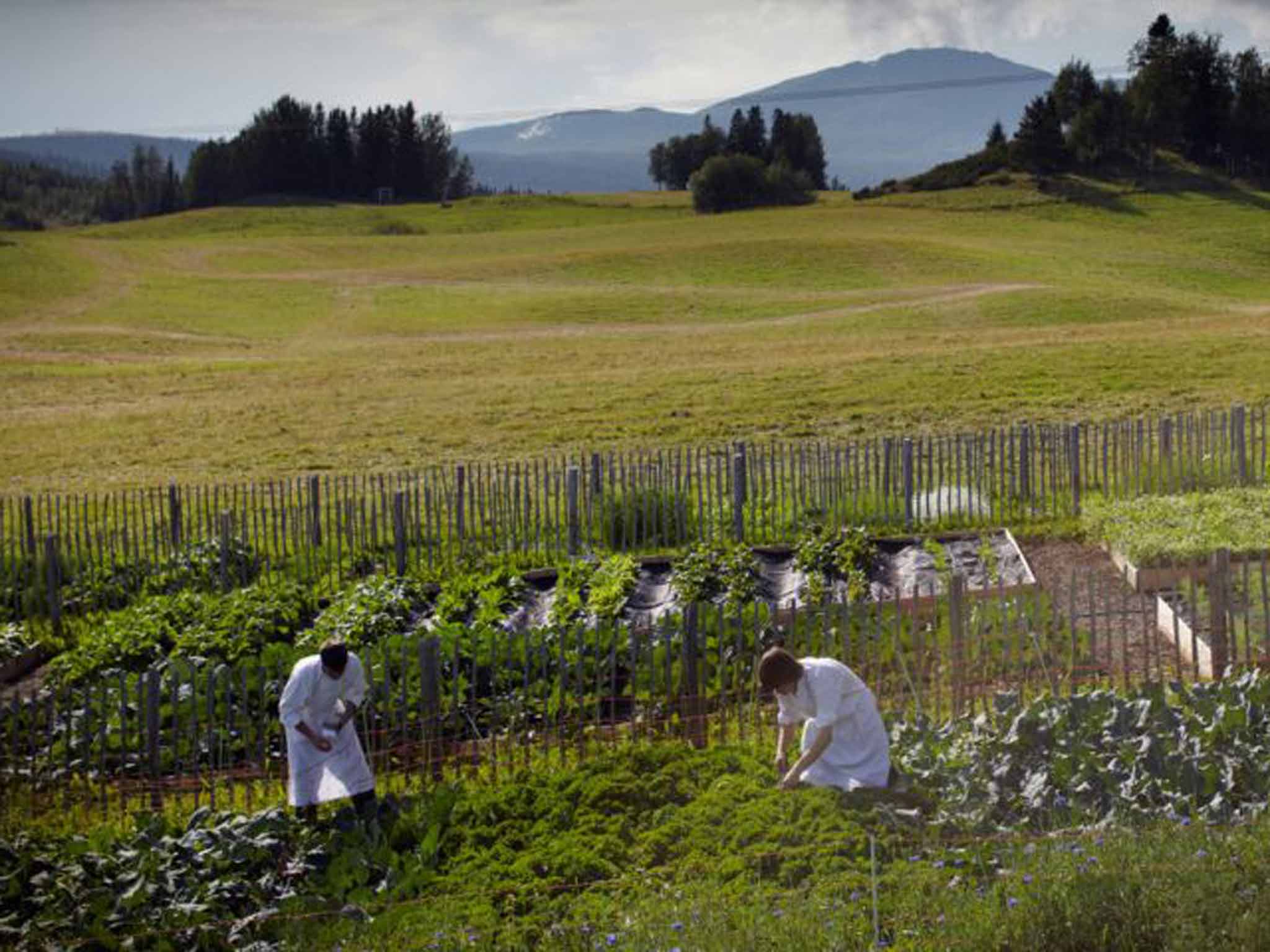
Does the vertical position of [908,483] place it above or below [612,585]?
above

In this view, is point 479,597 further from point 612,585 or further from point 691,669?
point 691,669

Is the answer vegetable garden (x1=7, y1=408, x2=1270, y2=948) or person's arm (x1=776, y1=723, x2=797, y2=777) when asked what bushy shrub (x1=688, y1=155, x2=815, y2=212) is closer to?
vegetable garden (x1=7, y1=408, x2=1270, y2=948)

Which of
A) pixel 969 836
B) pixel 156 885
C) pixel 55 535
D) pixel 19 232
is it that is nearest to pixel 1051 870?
pixel 969 836

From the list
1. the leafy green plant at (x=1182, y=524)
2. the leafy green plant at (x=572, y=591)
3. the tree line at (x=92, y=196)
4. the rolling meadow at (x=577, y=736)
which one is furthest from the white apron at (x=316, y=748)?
the tree line at (x=92, y=196)

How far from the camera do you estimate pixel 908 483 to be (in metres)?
Result: 19.8

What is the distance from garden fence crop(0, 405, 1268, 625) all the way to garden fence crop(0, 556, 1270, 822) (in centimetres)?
573

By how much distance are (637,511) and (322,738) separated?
31.6 feet

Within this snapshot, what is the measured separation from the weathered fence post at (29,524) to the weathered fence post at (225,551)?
230 cm

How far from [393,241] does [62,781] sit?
78672 mm

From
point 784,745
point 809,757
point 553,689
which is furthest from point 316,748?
point 809,757

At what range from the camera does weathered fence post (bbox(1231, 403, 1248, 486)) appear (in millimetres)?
20453

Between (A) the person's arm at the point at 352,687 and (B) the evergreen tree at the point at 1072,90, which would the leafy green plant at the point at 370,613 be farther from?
(B) the evergreen tree at the point at 1072,90

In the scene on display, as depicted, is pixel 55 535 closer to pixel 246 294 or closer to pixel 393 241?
pixel 246 294

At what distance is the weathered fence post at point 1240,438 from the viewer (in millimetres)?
20453
